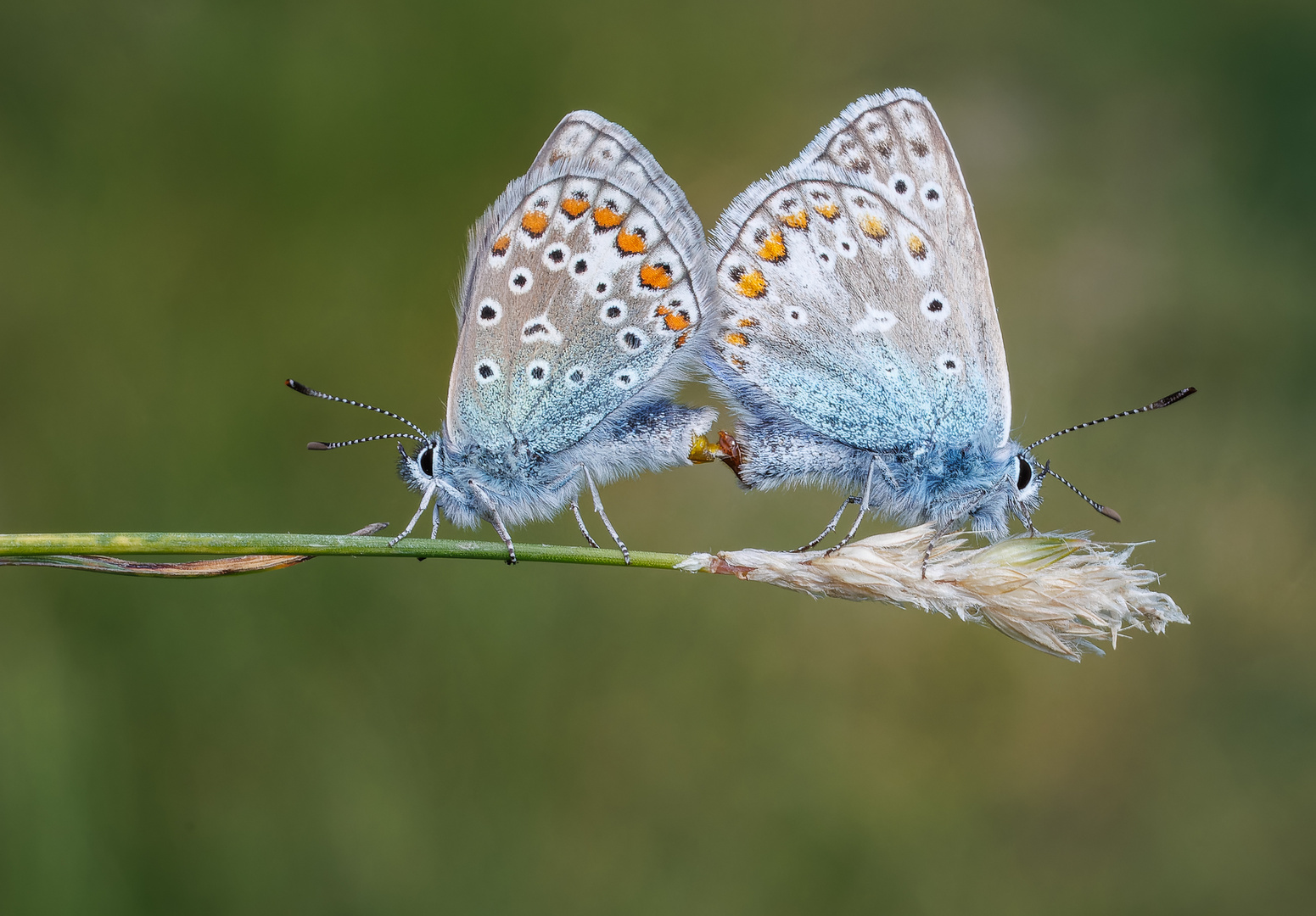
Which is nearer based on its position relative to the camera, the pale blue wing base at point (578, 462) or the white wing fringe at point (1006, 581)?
the white wing fringe at point (1006, 581)

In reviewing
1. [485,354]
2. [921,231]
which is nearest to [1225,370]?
[921,231]

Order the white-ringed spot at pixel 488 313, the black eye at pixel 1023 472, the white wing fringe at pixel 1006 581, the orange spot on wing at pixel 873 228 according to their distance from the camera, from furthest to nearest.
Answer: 1. the orange spot on wing at pixel 873 228
2. the black eye at pixel 1023 472
3. the white-ringed spot at pixel 488 313
4. the white wing fringe at pixel 1006 581

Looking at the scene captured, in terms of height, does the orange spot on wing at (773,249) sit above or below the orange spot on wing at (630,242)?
above

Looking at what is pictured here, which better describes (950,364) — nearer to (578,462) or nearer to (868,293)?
(868,293)

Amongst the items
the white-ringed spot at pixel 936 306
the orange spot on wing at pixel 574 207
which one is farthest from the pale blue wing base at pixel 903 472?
the orange spot on wing at pixel 574 207

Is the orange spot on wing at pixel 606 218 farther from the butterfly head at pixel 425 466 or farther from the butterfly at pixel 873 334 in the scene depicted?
the butterfly head at pixel 425 466

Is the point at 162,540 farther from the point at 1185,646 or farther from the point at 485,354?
the point at 1185,646

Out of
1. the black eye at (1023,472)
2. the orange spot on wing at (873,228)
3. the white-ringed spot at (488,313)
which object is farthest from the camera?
the orange spot on wing at (873,228)

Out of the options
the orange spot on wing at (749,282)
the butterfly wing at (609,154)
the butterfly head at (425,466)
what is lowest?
the butterfly head at (425,466)

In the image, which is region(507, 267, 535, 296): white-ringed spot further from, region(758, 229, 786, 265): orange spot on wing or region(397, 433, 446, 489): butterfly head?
region(758, 229, 786, 265): orange spot on wing
